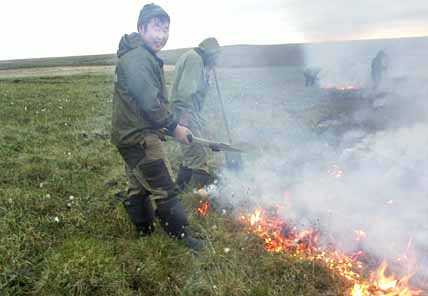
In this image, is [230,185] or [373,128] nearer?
[230,185]

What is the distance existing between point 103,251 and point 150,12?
2749mm

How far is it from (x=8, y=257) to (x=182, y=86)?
140 inches

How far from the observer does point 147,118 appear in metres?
4.82

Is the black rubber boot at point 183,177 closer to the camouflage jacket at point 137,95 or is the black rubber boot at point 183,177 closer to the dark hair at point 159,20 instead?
the camouflage jacket at point 137,95

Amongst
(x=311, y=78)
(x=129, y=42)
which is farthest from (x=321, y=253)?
(x=311, y=78)

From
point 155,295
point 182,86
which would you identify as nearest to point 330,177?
point 182,86

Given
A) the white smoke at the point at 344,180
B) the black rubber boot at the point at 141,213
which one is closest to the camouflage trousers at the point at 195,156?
the white smoke at the point at 344,180

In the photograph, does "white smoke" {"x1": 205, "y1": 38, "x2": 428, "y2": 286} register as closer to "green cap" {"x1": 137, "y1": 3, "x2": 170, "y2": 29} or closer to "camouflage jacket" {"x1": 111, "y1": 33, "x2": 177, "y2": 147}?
"camouflage jacket" {"x1": 111, "y1": 33, "x2": 177, "y2": 147}

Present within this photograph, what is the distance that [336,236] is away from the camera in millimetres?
5121

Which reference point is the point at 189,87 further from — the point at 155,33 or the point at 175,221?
the point at 175,221

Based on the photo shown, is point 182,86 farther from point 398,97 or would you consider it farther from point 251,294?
point 398,97

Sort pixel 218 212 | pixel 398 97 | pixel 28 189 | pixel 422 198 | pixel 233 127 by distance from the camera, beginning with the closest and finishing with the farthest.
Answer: pixel 422 198 < pixel 218 212 < pixel 28 189 < pixel 233 127 < pixel 398 97

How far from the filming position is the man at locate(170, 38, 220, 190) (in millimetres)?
6816

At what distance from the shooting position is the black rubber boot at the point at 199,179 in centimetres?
702
